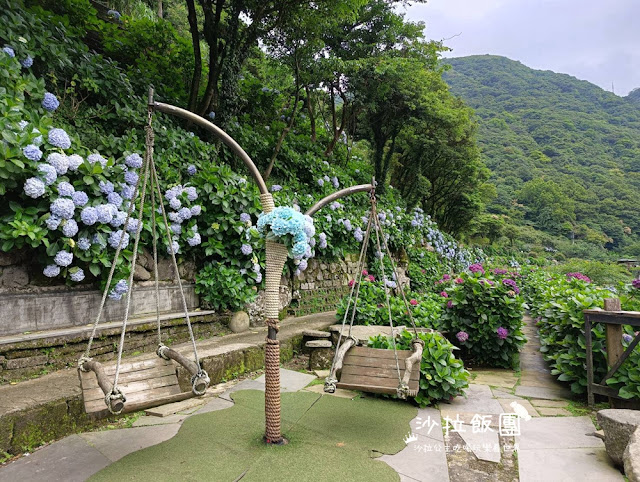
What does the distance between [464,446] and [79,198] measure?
11.1 feet

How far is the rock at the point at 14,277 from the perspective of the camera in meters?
2.92

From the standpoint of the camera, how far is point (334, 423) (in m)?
2.93

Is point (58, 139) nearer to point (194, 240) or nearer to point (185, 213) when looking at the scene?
point (185, 213)

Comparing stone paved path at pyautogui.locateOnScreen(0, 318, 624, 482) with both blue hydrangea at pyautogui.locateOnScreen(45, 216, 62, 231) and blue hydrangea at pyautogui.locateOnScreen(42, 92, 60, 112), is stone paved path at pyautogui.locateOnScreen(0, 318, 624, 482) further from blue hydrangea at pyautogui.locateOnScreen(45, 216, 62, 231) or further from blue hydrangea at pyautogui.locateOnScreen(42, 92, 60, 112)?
blue hydrangea at pyautogui.locateOnScreen(42, 92, 60, 112)

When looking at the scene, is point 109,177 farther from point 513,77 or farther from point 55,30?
point 513,77

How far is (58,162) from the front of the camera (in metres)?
2.94

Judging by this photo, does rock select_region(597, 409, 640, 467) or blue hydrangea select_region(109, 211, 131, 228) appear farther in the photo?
blue hydrangea select_region(109, 211, 131, 228)

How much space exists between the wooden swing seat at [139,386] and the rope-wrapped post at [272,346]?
527 millimetres

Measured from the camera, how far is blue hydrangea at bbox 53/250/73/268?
9.70 ft

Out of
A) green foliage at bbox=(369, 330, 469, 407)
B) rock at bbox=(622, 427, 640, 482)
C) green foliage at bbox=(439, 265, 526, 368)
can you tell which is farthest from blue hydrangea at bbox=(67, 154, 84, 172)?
green foliage at bbox=(439, 265, 526, 368)

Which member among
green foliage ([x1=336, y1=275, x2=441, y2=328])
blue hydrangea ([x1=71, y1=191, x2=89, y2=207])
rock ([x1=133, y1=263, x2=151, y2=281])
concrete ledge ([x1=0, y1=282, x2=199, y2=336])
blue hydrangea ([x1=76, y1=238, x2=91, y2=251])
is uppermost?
blue hydrangea ([x1=71, y1=191, x2=89, y2=207])

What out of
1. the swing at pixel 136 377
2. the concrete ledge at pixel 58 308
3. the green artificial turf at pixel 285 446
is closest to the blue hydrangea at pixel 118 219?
the concrete ledge at pixel 58 308

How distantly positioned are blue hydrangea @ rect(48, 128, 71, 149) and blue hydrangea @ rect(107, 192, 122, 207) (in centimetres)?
49

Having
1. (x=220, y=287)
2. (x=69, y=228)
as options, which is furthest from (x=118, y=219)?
(x=220, y=287)
